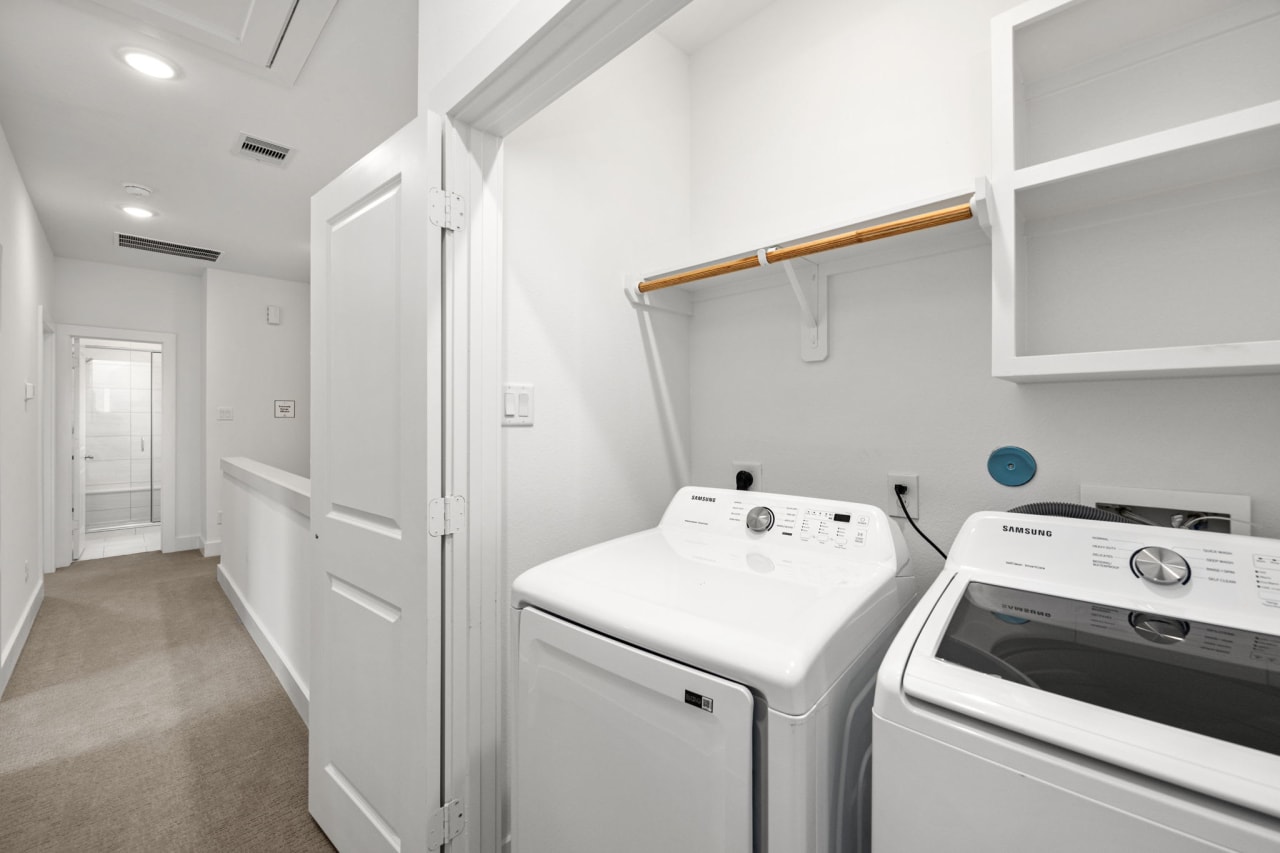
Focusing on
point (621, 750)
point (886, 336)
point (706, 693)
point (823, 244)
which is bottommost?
point (621, 750)

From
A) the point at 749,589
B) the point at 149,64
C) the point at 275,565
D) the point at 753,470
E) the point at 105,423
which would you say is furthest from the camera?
the point at 105,423

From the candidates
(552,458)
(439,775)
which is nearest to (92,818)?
(439,775)

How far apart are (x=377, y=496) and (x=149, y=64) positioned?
202 centimetres

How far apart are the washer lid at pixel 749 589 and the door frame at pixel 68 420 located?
5422mm

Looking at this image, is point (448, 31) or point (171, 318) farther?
point (171, 318)

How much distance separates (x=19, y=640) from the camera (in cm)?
281

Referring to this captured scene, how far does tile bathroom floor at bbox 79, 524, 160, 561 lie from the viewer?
5.05 meters

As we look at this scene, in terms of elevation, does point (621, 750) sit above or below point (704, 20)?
below

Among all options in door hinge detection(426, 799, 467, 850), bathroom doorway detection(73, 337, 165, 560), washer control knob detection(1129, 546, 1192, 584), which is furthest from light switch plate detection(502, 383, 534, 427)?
bathroom doorway detection(73, 337, 165, 560)

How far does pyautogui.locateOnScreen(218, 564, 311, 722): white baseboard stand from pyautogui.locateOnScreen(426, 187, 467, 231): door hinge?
1735 mm

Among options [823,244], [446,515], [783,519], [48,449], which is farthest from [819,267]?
[48,449]

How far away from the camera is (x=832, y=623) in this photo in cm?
88

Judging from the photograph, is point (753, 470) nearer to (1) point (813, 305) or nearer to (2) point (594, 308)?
(1) point (813, 305)

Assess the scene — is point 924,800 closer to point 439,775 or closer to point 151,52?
point 439,775
